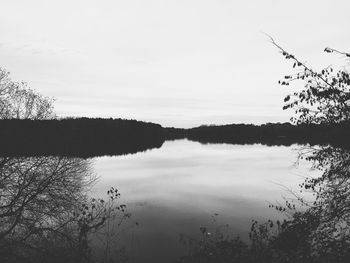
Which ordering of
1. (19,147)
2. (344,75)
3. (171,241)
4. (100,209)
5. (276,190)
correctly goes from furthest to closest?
(19,147)
(276,190)
(100,209)
(171,241)
(344,75)

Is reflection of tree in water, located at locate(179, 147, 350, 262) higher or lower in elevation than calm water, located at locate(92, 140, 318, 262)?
higher

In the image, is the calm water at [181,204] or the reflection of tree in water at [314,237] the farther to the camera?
the calm water at [181,204]

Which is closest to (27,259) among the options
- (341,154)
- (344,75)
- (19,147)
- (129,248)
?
(129,248)

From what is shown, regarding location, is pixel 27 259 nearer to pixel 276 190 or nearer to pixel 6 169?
pixel 6 169

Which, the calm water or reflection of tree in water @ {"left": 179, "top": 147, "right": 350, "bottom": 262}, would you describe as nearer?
reflection of tree in water @ {"left": 179, "top": 147, "right": 350, "bottom": 262}

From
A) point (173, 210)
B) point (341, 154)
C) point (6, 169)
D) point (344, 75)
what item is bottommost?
point (173, 210)

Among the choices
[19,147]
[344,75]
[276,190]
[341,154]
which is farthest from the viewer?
[19,147]

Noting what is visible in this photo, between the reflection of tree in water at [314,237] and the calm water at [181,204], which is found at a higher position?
the reflection of tree in water at [314,237]

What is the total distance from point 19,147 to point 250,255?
38.2 m

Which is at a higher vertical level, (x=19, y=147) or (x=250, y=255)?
(x=19, y=147)

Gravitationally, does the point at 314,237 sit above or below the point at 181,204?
above

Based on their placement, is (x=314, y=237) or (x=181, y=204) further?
(x=181, y=204)

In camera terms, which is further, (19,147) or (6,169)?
(19,147)

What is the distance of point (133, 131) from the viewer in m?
172
